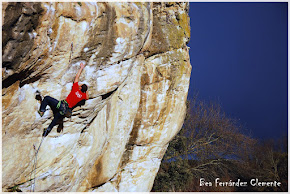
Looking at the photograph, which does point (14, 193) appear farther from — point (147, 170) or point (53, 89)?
point (147, 170)

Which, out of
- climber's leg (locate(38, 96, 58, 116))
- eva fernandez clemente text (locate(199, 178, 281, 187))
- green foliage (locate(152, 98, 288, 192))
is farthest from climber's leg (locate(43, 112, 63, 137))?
eva fernandez clemente text (locate(199, 178, 281, 187))

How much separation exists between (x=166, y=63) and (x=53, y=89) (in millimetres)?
4057

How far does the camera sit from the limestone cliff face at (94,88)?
15.0 feet

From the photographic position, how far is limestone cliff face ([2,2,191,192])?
4.57m

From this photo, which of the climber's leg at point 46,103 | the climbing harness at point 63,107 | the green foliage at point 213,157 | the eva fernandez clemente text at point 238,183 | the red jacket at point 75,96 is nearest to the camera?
the climber's leg at point 46,103

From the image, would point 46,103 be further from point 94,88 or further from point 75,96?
point 94,88

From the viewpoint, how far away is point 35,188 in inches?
238

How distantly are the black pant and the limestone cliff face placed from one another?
134 millimetres

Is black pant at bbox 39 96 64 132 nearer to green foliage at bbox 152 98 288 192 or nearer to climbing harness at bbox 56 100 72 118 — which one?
climbing harness at bbox 56 100 72 118

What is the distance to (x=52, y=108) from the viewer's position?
217 inches

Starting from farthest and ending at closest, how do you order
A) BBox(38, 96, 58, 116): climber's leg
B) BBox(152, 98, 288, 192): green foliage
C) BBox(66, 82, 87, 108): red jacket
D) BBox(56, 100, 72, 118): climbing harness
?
BBox(152, 98, 288, 192): green foliage → BBox(66, 82, 87, 108): red jacket → BBox(56, 100, 72, 118): climbing harness → BBox(38, 96, 58, 116): climber's leg

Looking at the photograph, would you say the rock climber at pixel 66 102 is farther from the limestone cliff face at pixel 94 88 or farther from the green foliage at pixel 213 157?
the green foliage at pixel 213 157

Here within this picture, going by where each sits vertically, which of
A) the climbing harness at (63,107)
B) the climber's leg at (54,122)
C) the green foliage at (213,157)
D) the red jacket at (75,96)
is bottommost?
the green foliage at (213,157)

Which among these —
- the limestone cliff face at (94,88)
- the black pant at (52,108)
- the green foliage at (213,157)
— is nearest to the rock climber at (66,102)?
the black pant at (52,108)
